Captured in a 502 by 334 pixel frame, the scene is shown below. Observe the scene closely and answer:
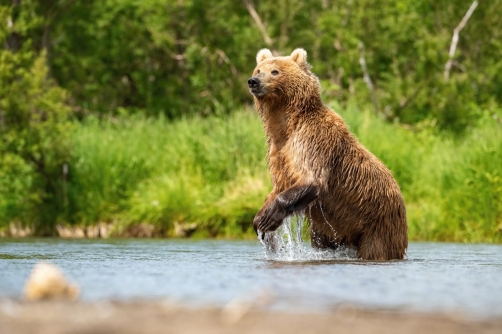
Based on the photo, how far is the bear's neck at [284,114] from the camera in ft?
29.1

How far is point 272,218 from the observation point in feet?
28.1

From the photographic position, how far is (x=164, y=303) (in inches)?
203

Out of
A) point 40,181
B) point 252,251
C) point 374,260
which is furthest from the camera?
point 40,181

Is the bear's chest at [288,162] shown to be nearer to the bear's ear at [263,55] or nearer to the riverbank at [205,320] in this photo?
the bear's ear at [263,55]

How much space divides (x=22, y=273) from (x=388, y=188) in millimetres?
3387

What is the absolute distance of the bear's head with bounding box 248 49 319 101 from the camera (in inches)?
351

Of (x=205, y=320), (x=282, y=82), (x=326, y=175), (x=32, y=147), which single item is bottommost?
(x=205, y=320)

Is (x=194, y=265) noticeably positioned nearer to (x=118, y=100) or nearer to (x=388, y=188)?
(x=388, y=188)

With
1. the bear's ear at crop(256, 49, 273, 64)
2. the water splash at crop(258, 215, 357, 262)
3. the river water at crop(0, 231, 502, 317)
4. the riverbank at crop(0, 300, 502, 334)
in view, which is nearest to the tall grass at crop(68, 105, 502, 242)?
the river water at crop(0, 231, 502, 317)

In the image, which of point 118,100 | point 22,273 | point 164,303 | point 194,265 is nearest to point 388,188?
point 194,265

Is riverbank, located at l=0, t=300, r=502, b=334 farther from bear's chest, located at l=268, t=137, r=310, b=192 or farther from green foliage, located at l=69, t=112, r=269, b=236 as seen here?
green foliage, located at l=69, t=112, r=269, b=236

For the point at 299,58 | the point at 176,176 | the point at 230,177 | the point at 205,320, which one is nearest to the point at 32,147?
the point at 176,176

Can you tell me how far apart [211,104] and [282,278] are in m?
18.9

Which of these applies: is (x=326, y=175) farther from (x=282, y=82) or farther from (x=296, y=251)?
(x=282, y=82)
